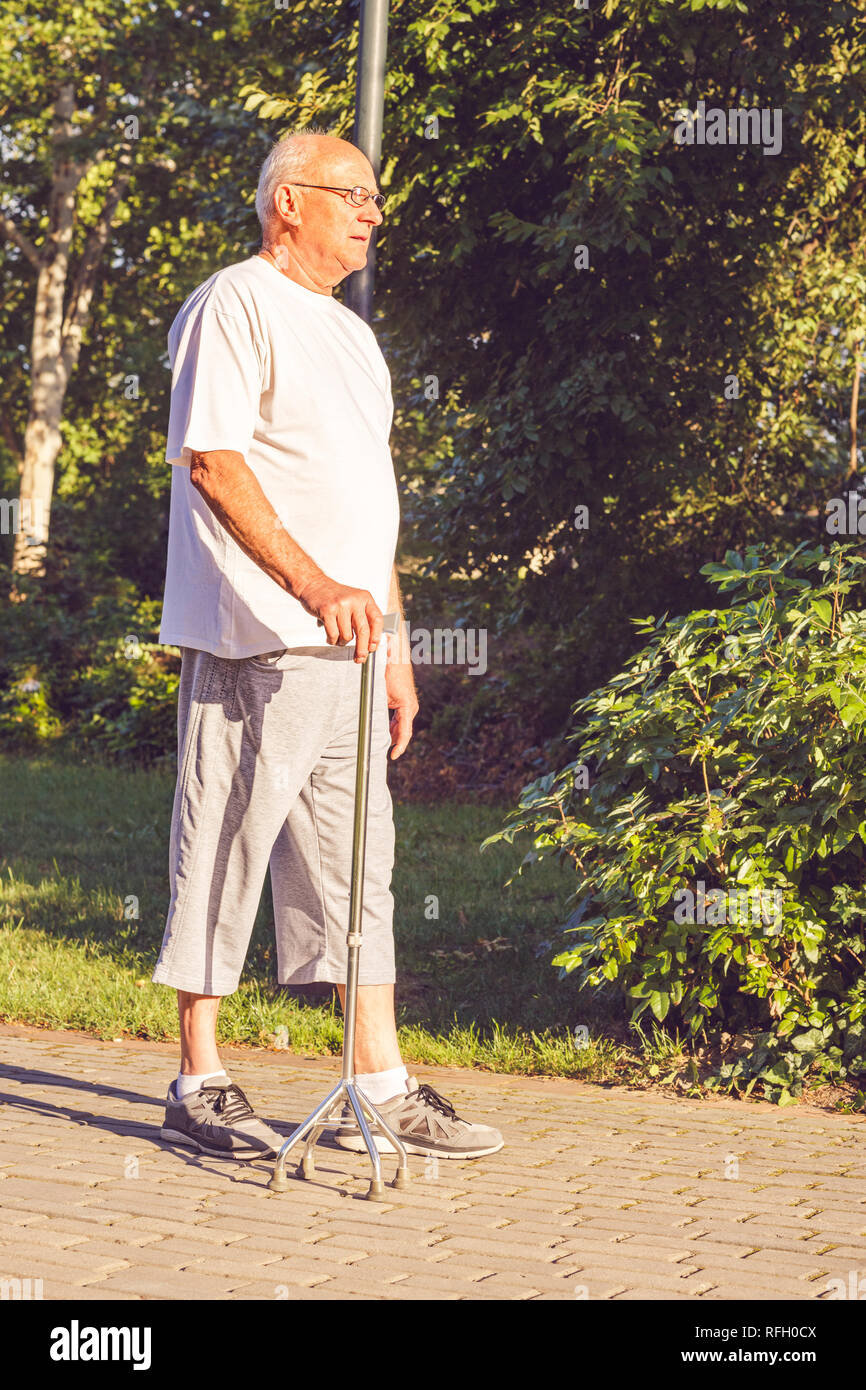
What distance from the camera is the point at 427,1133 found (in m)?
4.42

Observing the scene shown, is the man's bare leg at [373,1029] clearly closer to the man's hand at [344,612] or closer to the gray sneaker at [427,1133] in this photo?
the gray sneaker at [427,1133]

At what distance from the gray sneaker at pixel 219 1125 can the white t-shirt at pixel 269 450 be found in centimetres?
117

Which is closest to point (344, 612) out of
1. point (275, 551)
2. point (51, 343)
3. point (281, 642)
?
point (275, 551)

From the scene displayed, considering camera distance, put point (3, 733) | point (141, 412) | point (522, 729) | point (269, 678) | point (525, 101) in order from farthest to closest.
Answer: point (141, 412) → point (3, 733) → point (522, 729) → point (525, 101) → point (269, 678)

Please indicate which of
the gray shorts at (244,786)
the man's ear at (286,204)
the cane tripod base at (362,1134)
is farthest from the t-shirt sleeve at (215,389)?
the cane tripod base at (362,1134)

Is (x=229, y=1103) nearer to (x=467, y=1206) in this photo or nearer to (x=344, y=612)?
(x=467, y=1206)

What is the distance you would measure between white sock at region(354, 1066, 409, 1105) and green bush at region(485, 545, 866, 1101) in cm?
84

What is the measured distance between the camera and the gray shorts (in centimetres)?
429

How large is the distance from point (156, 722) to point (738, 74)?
8970 mm

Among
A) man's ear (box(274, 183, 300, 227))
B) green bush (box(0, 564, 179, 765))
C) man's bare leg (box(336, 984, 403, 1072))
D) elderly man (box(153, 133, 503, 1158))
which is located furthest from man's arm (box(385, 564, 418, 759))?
green bush (box(0, 564, 179, 765))

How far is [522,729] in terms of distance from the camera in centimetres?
1486
